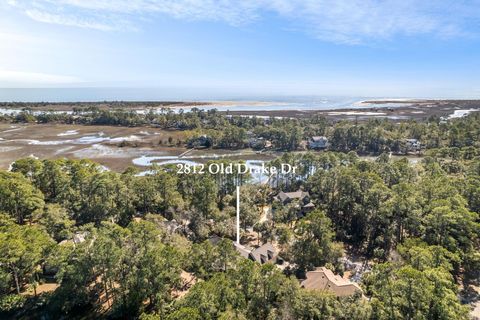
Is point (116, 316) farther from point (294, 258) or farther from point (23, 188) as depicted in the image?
point (23, 188)

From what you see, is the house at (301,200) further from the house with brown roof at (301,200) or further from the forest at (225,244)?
the forest at (225,244)

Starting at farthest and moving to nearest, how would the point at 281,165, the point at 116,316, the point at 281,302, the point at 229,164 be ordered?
the point at 281,165 → the point at 229,164 → the point at 116,316 → the point at 281,302

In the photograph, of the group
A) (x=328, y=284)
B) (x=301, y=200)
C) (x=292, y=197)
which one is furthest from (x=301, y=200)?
(x=328, y=284)

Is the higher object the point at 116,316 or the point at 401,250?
the point at 401,250

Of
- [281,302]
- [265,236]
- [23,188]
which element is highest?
[23,188]

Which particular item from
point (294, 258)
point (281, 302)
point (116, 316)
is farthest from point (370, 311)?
point (116, 316)

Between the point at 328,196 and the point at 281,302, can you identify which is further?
the point at 328,196

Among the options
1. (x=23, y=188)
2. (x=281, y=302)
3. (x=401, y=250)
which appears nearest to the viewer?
(x=281, y=302)

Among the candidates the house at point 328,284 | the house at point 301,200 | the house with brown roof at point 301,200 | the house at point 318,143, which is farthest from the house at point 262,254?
the house at point 318,143
